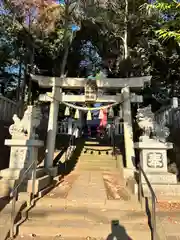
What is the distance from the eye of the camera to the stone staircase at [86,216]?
15.0ft

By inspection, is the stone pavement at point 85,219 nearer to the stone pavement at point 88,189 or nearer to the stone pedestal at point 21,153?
the stone pavement at point 88,189

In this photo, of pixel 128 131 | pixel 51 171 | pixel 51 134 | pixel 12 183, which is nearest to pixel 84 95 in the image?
pixel 51 134

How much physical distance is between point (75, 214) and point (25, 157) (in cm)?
284

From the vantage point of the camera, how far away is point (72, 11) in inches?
525

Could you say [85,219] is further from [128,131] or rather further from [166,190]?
[128,131]

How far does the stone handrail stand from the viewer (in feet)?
38.7

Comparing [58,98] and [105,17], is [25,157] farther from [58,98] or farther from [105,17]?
[105,17]

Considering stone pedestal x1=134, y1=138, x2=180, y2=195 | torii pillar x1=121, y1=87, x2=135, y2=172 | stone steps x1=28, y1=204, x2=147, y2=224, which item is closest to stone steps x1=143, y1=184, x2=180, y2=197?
stone pedestal x1=134, y1=138, x2=180, y2=195

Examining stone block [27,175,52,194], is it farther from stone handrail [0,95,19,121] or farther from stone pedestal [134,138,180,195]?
stone handrail [0,95,19,121]

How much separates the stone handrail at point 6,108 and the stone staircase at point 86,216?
19.0ft

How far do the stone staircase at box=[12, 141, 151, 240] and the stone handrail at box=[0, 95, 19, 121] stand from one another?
19.0 ft

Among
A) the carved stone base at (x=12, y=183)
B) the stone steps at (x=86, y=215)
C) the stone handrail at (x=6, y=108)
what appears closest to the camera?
the stone steps at (x=86, y=215)

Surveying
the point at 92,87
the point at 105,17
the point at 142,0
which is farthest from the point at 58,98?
the point at 142,0

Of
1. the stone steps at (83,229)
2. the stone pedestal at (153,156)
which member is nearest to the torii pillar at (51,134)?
the stone pedestal at (153,156)
